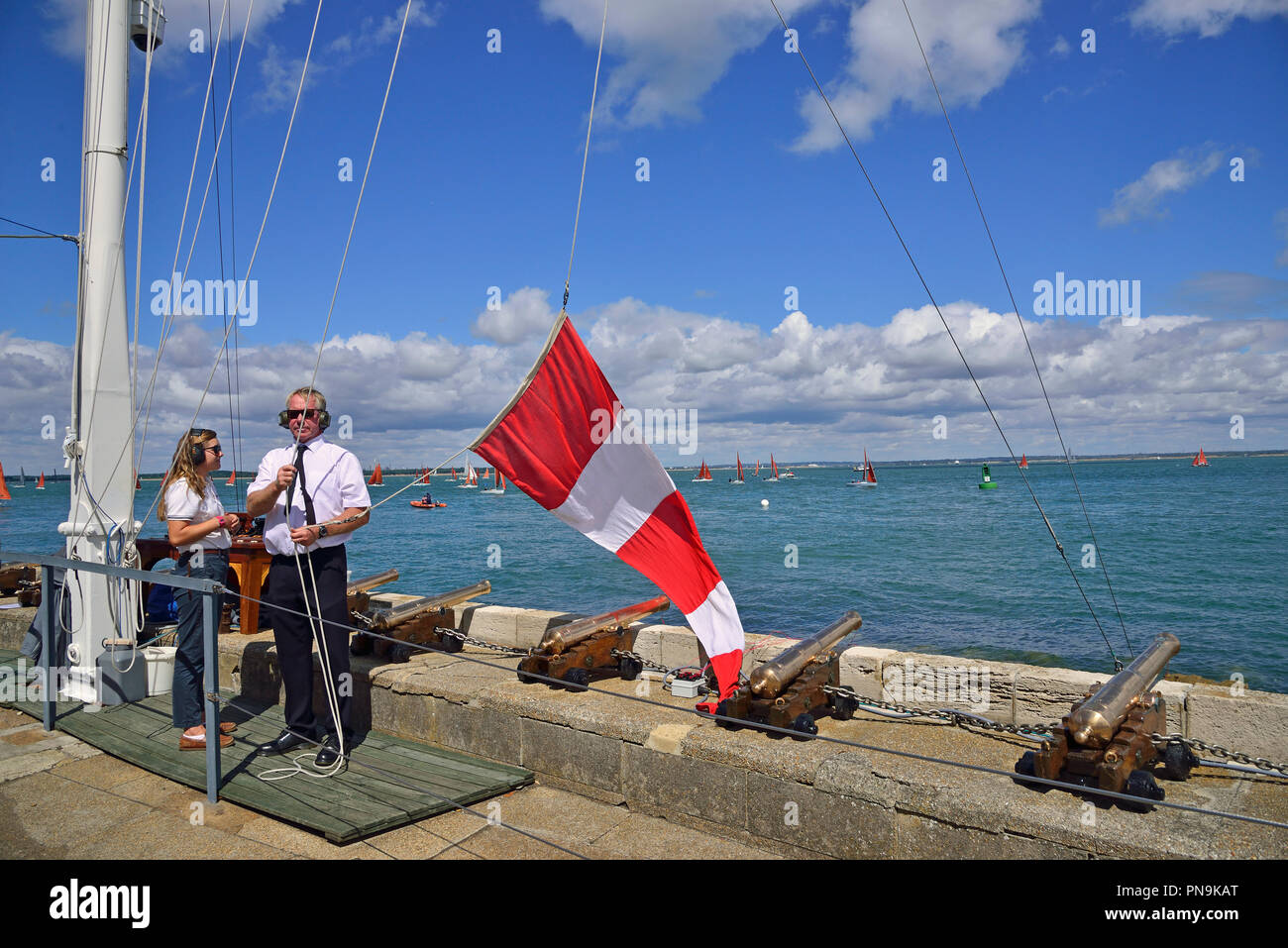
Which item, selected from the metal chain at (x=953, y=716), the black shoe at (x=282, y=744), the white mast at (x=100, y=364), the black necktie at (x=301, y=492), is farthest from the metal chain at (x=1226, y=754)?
the white mast at (x=100, y=364)

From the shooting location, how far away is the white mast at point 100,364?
234 inches

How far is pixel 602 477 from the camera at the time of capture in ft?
14.5

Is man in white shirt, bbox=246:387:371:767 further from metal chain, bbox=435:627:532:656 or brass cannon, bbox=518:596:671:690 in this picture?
metal chain, bbox=435:627:532:656

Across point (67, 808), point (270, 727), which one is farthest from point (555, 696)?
point (67, 808)

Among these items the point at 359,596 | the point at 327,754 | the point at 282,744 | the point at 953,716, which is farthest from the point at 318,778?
the point at 953,716

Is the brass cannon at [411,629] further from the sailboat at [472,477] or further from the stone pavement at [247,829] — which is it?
the sailboat at [472,477]

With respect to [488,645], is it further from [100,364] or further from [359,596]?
[100,364]

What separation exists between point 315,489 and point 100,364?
2795mm

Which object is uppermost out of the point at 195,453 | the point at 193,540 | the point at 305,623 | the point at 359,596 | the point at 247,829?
the point at 195,453

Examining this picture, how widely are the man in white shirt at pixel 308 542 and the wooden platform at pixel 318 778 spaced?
27 centimetres

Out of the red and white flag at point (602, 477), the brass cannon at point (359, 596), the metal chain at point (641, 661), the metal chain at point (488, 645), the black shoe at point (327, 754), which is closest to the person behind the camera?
the red and white flag at point (602, 477)

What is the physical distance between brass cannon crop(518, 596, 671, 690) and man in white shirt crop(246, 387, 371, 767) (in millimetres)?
1230

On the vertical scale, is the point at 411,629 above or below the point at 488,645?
above
